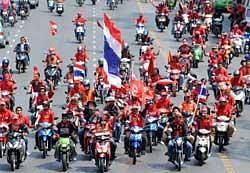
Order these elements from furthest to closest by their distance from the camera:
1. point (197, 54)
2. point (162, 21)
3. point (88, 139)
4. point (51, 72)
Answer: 1. point (162, 21)
2. point (197, 54)
3. point (51, 72)
4. point (88, 139)

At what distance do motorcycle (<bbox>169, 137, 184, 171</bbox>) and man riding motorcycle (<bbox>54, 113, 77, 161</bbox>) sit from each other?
2.87 meters

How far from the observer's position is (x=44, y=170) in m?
25.7

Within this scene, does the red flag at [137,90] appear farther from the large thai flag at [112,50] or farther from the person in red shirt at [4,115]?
the person in red shirt at [4,115]

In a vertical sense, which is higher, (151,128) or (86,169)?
(151,128)

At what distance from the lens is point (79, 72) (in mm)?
34344

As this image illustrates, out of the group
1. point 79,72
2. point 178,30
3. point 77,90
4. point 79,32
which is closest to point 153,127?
point 77,90

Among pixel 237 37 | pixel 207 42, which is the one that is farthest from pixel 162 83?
pixel 207 42

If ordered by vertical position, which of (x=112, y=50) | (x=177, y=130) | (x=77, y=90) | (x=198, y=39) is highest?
(x=112, y=50)

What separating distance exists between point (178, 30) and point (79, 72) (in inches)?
620

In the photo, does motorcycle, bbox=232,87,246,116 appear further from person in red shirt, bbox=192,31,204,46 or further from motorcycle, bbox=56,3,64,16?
motorcycle, bbox=56,3,64,16

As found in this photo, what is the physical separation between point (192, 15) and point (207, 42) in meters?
2.02

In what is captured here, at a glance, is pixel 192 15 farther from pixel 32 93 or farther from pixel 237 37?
pixel 32 93

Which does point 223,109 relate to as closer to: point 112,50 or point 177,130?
point 177,130

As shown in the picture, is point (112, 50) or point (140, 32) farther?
point (140, 32)
